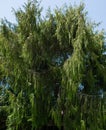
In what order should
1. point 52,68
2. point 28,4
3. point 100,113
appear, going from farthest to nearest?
point 28,4 < point 52,68 < point 100,113

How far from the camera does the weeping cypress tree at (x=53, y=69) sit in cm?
980

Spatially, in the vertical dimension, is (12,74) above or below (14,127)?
above

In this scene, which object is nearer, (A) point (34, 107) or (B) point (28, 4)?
(A) point (34, 107)

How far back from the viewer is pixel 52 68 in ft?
34.0

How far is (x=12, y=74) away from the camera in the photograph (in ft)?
34.0

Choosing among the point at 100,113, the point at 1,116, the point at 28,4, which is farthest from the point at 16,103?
the point at 28,4

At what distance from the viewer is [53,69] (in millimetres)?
10320

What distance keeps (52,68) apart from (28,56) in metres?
0.78

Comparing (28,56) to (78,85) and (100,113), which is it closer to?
(78,85)

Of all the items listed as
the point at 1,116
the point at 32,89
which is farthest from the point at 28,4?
the point at 1,116

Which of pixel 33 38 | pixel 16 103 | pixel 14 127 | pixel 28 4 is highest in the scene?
pixel 28 4

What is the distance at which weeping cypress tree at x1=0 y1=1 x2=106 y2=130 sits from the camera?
9805mm

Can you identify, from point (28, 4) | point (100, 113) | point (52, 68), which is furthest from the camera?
point (28, 4)

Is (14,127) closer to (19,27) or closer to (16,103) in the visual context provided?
(16,103)
